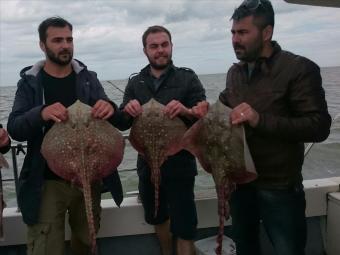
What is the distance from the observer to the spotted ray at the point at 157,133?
354cm

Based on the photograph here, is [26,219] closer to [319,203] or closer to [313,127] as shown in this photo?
[313,127]

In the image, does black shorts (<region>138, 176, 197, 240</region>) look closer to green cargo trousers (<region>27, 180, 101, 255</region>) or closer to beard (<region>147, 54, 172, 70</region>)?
green cargo trousers (<region>27, 180, 101, 255</region>)

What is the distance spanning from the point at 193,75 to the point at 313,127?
1503mm

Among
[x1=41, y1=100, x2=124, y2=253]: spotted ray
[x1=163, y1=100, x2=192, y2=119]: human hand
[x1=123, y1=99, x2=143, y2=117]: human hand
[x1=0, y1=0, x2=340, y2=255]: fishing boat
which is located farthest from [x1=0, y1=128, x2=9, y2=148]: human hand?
[x1=163, y1=100, x2=192, y2=119]: human hand

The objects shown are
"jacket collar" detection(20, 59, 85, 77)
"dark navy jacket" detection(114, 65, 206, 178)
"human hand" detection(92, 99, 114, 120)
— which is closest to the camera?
"human hand" detection(92, 99, 114, 120)

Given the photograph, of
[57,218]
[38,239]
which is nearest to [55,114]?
[57,218]

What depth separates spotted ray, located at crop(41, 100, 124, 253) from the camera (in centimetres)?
312

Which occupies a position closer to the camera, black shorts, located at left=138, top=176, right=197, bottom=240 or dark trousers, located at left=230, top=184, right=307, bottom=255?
dark trousers, located at left=230, top=184, right=307, bottom=255

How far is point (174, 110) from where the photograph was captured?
3.51 meters

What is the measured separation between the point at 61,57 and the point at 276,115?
1.94 m

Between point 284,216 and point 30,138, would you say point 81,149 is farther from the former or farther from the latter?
point 284,216

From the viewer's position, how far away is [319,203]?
455cm

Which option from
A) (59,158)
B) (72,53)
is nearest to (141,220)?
(59,158)

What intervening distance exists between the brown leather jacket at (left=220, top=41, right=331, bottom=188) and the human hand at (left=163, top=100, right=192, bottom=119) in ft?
1.38
